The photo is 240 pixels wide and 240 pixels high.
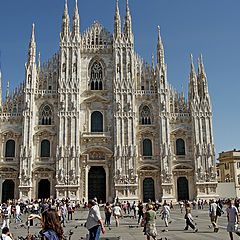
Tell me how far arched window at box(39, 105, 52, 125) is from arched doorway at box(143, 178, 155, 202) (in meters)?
13.0

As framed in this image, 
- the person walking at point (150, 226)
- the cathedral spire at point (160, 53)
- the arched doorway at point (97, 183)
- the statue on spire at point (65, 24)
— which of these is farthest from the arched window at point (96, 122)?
the person walking at point (150, 226)

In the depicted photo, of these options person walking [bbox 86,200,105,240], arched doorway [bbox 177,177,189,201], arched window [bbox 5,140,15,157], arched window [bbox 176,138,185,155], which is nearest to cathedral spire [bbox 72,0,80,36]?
arched window [bbox 5,140,15,157]

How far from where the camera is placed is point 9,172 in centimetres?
3791

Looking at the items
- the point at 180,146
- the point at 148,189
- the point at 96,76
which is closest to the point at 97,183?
the point at 148,189

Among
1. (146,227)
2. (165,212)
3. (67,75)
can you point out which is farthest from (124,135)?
(146,227)

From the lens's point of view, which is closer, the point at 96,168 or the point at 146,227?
the point at 146,227

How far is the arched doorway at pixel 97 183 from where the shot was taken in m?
38.9

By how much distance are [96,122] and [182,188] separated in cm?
1250

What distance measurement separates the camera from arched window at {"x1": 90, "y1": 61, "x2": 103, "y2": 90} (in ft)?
136

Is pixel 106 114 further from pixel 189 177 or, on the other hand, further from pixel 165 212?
pixel 165 212

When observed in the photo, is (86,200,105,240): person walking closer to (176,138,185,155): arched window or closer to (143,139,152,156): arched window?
(143,139,152,156): arched window

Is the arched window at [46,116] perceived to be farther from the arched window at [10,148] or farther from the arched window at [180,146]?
the arched window at [180,146]

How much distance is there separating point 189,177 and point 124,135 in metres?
8.95

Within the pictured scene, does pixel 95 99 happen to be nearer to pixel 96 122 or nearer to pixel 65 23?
pixel 96 122
